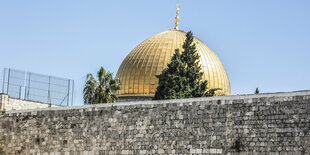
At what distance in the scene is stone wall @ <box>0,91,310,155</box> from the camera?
1539 centimetres

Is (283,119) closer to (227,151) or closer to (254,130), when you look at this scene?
(254,130)

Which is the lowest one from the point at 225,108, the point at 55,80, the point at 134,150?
the point at 134,150

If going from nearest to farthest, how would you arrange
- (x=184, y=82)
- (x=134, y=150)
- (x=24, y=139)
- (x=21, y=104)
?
1. (x=134, y=150)
2. (x=24, y=139)
3. (x=21, y=104)
4. (x=184, y=82)

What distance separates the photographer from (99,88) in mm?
25719

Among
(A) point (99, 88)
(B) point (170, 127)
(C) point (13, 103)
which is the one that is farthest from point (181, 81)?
(B) point (170, 127)

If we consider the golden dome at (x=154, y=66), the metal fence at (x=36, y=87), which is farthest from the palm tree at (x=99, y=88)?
the golden dome at (x=154, y=66)

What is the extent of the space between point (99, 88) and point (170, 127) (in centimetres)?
903

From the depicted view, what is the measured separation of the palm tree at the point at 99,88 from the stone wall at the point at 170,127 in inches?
200

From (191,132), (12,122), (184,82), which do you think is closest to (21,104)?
(12,122)

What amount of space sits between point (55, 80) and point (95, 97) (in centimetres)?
238

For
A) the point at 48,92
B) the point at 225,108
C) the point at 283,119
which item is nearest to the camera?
the point at 283,119

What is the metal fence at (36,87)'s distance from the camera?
1006 inches

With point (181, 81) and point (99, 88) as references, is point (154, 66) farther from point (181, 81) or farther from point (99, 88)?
point (99, 88)

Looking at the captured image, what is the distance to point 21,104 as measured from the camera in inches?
976
